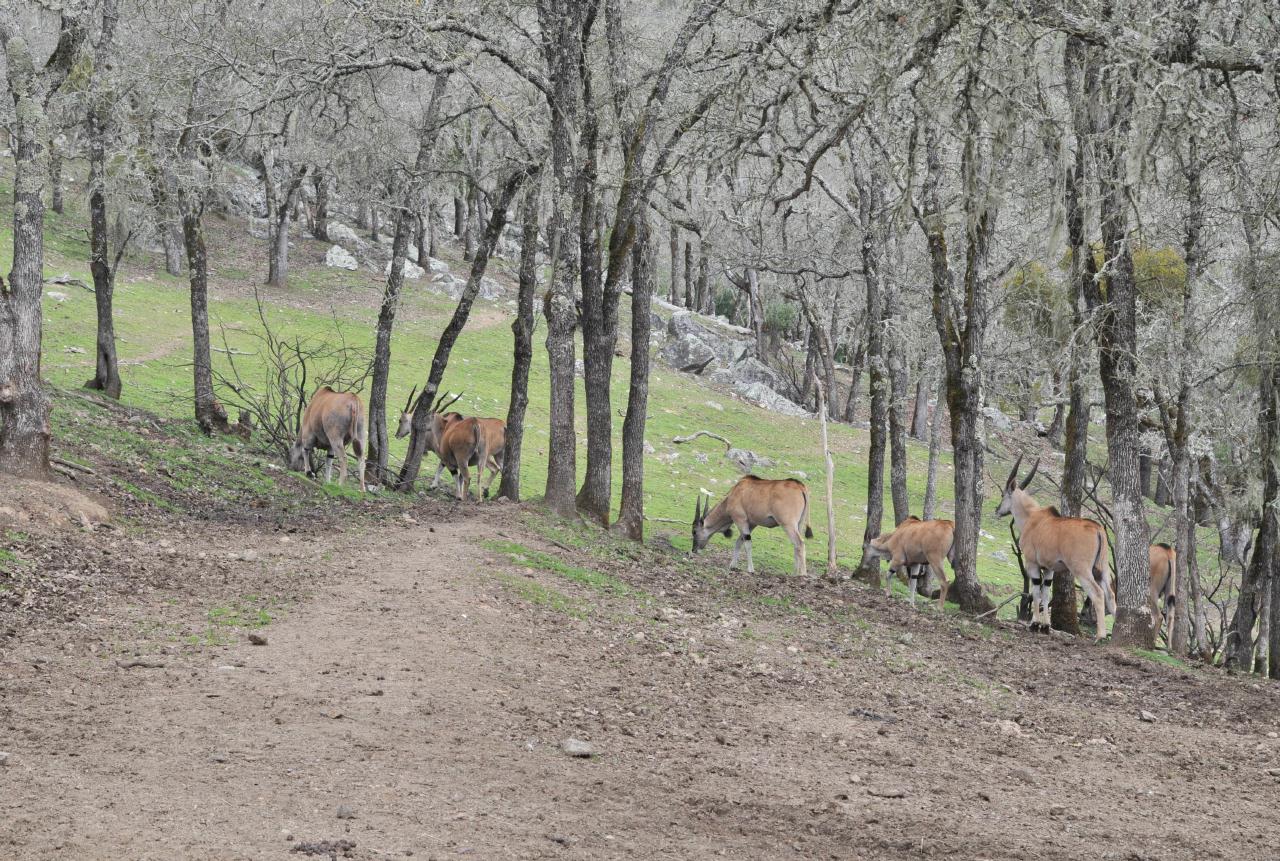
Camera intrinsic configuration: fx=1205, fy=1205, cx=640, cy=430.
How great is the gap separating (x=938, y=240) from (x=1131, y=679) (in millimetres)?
6591

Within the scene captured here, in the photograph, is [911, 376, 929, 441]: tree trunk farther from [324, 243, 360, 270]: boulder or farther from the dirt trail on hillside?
the dirt trail on hillside

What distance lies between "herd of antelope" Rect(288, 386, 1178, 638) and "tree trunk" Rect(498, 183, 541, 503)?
6.15ft

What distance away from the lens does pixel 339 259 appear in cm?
5372

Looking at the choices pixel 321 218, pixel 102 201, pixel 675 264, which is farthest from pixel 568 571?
pixel 675 264

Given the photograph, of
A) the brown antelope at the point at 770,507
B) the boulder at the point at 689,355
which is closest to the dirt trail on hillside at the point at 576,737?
the brown antelope at the point at 770,507

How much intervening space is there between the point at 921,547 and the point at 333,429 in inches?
367

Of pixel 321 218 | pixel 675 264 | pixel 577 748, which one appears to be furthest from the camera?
pixel 675 264

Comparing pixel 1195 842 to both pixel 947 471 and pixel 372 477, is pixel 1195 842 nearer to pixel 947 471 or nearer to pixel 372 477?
pixel 372 477

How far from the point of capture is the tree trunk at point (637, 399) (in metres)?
17.9

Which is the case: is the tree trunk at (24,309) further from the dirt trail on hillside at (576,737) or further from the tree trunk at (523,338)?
the tree trunk at (523,338)

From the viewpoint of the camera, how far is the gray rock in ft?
175

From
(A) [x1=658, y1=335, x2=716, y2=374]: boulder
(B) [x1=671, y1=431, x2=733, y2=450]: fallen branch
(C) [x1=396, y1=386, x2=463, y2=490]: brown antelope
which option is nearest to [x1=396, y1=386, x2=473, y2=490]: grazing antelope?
(C) [x1=396, y1=386, x2=463, y2=490]: brown antelope

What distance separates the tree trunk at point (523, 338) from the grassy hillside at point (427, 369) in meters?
3.86

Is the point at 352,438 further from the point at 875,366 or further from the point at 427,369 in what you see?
the point at 427,369
